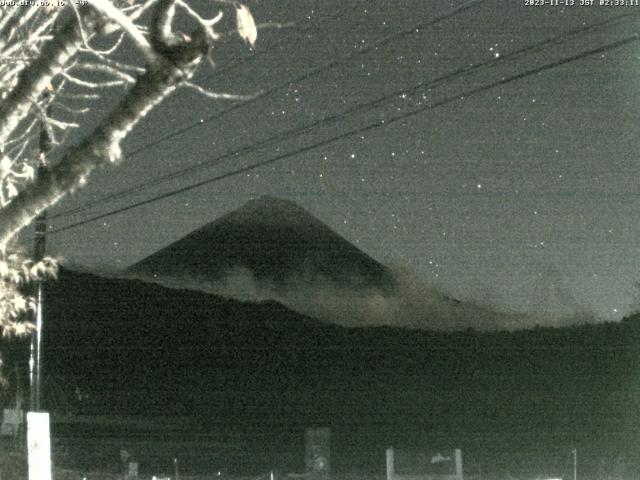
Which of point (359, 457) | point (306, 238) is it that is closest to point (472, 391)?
point (359, 457)

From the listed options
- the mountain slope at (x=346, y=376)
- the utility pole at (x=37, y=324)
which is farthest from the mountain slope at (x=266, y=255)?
the utility pole at (x=37, y=324)

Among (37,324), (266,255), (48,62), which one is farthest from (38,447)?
(266,255)

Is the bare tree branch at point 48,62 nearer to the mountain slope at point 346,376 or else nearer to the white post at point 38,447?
the white post at point 38,447

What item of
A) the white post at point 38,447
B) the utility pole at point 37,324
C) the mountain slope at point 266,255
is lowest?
the white post at point 38,447

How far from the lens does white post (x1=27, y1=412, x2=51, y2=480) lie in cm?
1452

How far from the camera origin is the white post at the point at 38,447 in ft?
47.7

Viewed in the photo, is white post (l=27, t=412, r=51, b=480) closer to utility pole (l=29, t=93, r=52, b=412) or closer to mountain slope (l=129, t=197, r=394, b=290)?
utility pole (l=29, t=93, r=52, b=412)

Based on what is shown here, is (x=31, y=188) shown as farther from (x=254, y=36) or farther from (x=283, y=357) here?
(x=283, y=357)

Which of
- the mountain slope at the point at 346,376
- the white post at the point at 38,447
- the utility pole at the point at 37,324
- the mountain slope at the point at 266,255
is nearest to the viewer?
the white post at the point at 38,447

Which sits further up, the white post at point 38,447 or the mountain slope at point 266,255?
the mountain slope at point 266,255

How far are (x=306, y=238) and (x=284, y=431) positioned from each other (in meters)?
131

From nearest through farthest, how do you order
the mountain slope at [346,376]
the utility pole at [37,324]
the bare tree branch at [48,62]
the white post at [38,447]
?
the bare tree branch at [48,62], the white post at [38,447], the utility pole at [37,324], the mountain slope at [346,376]

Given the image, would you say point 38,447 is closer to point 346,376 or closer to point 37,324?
point 37,324

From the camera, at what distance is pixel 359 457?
46656 millimetres
